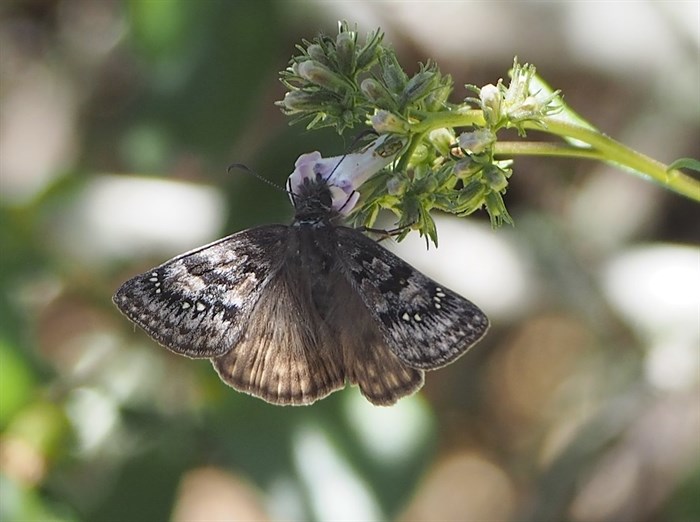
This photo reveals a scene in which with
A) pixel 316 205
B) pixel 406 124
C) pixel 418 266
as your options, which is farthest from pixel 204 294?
pixel 418 266

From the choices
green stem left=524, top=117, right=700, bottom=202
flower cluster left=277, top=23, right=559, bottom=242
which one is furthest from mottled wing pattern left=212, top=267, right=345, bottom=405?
green stem left=524, top=117, right=700, bottom=202

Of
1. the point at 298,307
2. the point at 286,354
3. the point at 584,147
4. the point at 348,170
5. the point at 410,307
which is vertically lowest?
the point at 286,354

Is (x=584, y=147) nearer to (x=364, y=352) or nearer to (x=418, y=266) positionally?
(x=364, y=352)

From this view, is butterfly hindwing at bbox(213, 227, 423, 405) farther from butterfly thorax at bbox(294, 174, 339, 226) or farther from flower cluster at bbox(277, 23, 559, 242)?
flower cluster at bbox(277, 23, 559, 242)

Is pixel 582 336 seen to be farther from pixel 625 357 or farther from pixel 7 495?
pixel 7 495

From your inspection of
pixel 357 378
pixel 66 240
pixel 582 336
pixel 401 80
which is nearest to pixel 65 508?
pixel 66 240

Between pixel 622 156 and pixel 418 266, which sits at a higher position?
pixel 622 156

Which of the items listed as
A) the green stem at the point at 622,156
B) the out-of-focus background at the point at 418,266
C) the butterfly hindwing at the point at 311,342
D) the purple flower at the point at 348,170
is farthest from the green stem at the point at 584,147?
the out-of-focus background at the point at 418,266
